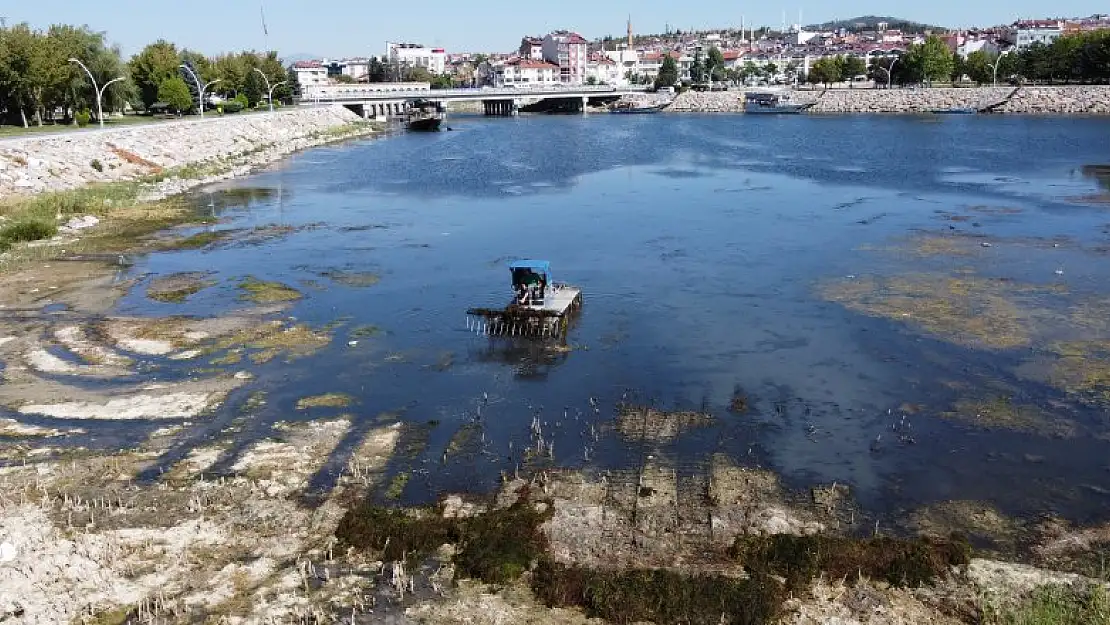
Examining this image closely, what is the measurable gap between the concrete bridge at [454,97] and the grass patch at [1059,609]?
5300 inches

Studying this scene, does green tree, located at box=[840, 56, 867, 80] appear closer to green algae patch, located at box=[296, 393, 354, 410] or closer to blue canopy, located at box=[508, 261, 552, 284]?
blue canopy, located at box=[508, 261, 552, 284]

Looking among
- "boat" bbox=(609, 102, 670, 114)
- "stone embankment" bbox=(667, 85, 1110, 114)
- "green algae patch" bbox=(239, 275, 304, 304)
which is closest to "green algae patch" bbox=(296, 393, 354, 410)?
"green algae patch" bbox=(239, 275, 304, 304)

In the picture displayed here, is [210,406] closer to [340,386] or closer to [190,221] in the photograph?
[340,386]

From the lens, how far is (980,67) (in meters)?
156

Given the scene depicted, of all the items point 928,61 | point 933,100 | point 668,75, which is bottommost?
point 933,100

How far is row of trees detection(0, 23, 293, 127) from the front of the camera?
232ft

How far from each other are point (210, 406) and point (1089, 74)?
152720mm

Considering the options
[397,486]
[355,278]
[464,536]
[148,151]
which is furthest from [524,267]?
[148,151]

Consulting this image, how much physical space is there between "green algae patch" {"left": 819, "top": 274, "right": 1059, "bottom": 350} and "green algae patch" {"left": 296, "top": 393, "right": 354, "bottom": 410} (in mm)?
16010

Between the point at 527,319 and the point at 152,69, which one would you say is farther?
the point at 152,69

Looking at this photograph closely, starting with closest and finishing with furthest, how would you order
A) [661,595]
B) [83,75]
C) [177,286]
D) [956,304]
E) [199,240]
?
[661,595], [956,304], [177,286], [199,240], [83,75]

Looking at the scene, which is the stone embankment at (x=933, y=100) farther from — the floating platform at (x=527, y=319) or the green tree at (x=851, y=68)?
the floating platform at (x=527, y=319)

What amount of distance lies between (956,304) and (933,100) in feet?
411

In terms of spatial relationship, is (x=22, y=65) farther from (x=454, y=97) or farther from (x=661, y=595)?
(x=454, y=97)
